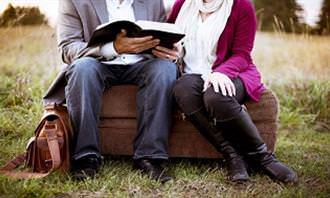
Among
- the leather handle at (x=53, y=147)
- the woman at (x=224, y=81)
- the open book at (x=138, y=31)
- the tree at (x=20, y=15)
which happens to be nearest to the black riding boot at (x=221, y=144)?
the woman at (x=224, y=81)

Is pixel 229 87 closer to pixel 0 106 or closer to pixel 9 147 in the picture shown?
pixel 9 147

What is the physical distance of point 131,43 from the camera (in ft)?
8.31

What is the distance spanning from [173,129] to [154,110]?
0.72 ft

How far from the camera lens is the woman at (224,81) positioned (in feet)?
8.05

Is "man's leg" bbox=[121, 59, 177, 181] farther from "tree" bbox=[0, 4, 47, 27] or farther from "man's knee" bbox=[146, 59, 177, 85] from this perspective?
"tree" bbox=[0, 4, 47, 27]

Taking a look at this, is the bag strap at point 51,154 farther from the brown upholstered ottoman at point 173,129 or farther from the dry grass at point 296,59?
the dry grass at point 296,59

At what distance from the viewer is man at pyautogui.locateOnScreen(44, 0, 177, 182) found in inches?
98.0

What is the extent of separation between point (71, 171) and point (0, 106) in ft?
4.12

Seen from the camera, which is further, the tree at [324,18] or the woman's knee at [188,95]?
the tree at [324,18]

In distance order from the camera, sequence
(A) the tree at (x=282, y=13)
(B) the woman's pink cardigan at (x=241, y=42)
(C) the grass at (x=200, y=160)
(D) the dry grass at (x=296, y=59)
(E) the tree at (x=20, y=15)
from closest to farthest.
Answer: (C) the grass at (x=200, y=160)
(B) the woman's pink cardigan at (x=241, y=42)
(E) the tree at (x=20, y=15)
(D) the dry grass at (x=296, y=59)
(A) the tree at (x=282, y=13)

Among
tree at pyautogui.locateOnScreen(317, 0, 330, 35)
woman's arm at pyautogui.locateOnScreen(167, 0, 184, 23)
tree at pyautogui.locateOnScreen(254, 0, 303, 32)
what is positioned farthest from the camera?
tree at pyautogui.locateOnScreen(254, 0, 303, 32)

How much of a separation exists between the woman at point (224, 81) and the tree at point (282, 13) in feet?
7.00

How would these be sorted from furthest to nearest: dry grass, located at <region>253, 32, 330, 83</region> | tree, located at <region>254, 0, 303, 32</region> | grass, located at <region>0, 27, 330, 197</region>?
tree, located at <region>254, 0, 303, 32</region>, dry grass, located at <region>253, 32, 330, 83</region>, grass, located at <region>0, 27, 330, 197</region>

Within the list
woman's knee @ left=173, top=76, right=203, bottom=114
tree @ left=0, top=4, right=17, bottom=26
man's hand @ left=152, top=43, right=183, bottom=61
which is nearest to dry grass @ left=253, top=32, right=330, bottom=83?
man's hand @ left=152, top=43, right=183, bottom=61
